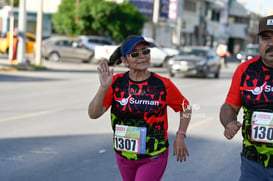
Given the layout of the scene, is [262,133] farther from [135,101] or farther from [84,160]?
[84,160]

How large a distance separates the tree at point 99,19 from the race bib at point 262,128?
38.1m

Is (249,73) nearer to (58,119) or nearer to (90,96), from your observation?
(58,119)

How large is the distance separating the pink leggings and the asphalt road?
1.18 m

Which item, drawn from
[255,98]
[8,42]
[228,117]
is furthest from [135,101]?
[8,42]

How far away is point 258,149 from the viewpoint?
13.4ft

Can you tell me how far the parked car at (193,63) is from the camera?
27344 mm

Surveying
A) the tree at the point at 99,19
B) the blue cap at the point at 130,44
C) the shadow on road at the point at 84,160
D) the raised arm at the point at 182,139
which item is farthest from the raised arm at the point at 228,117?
the tree at the point at 99,19

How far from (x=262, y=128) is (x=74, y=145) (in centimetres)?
555

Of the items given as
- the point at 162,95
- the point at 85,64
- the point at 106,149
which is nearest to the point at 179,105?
the point at 162,95

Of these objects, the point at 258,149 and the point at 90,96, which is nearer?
the point at 258,149

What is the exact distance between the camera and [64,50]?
3725cm

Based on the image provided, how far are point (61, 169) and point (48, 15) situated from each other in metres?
47.6

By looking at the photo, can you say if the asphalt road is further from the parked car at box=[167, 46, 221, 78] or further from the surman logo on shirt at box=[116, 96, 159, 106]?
the parked car at box=[167, 46, 221, 78]

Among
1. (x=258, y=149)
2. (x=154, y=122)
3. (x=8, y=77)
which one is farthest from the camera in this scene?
(x=8, y=77)
